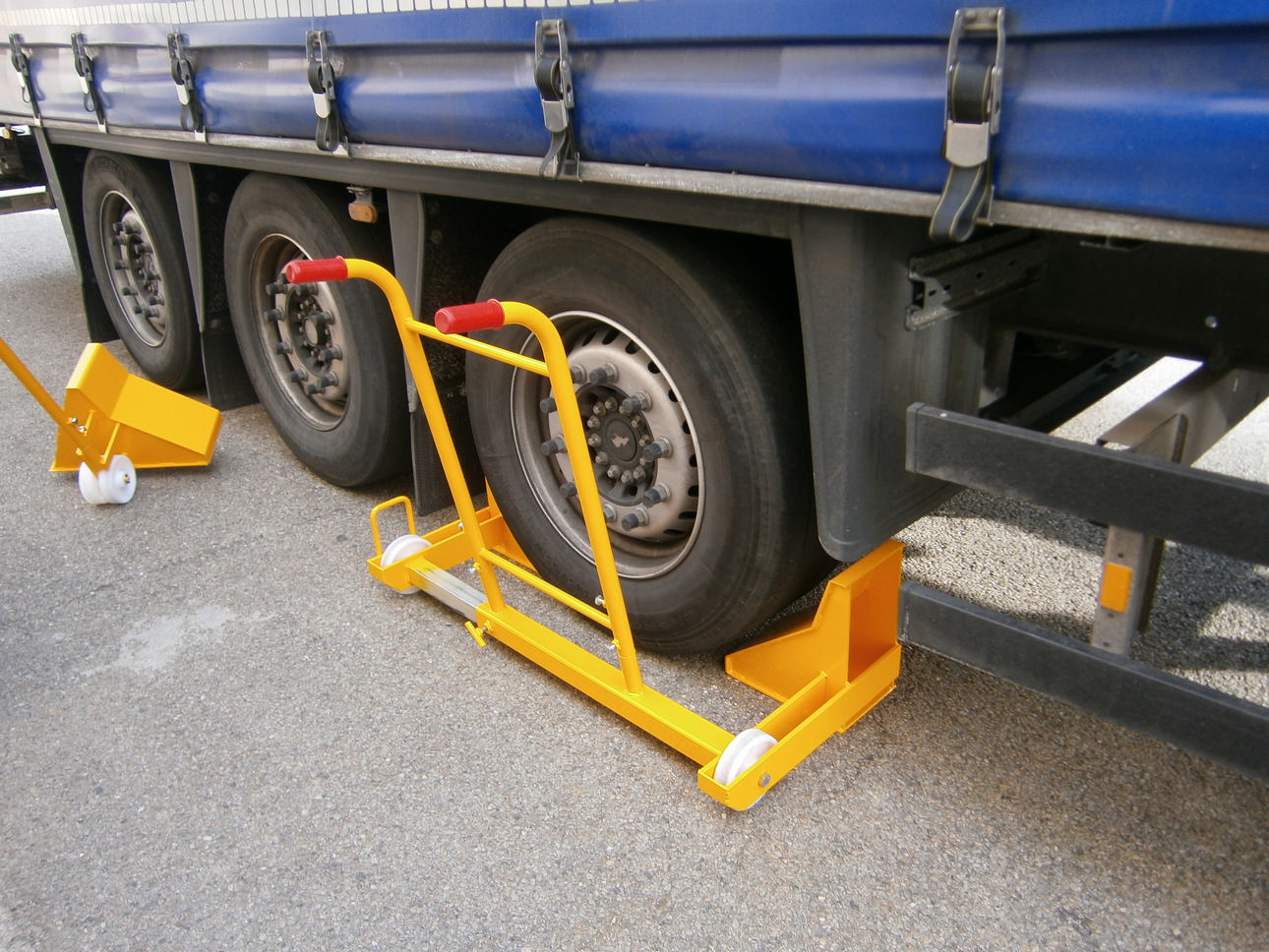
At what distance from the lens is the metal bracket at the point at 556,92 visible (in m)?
1.88

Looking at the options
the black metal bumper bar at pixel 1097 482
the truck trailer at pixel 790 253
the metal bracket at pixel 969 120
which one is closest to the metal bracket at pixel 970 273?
the truck trailer at pixel 790 253

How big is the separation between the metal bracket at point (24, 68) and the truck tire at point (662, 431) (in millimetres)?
2895

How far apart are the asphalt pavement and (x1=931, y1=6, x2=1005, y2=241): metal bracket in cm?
121

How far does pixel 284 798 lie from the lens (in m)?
2.09

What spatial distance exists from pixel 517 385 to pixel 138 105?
1.99m

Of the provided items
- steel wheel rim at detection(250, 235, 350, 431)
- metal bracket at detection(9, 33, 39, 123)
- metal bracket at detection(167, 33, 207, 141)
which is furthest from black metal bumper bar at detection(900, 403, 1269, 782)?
metal bracket at detection(9, 33, 39, 123)

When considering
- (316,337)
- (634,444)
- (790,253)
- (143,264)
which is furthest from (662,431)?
(143,264)

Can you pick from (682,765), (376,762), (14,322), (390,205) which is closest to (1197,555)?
(682,765)

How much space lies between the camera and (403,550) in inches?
110

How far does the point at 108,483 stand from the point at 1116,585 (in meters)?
3.24

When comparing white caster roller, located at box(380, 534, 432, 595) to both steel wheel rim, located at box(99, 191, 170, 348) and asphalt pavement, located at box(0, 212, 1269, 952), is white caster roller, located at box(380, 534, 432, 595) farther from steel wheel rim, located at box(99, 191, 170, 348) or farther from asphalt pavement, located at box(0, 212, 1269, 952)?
steel wheel rim, located at box(99, 191, 170, 348)

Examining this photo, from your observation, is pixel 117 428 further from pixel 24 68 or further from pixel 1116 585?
pixel 1116 585

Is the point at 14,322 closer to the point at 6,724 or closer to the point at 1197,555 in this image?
the point at 6,724

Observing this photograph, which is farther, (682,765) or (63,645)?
(63,645)
